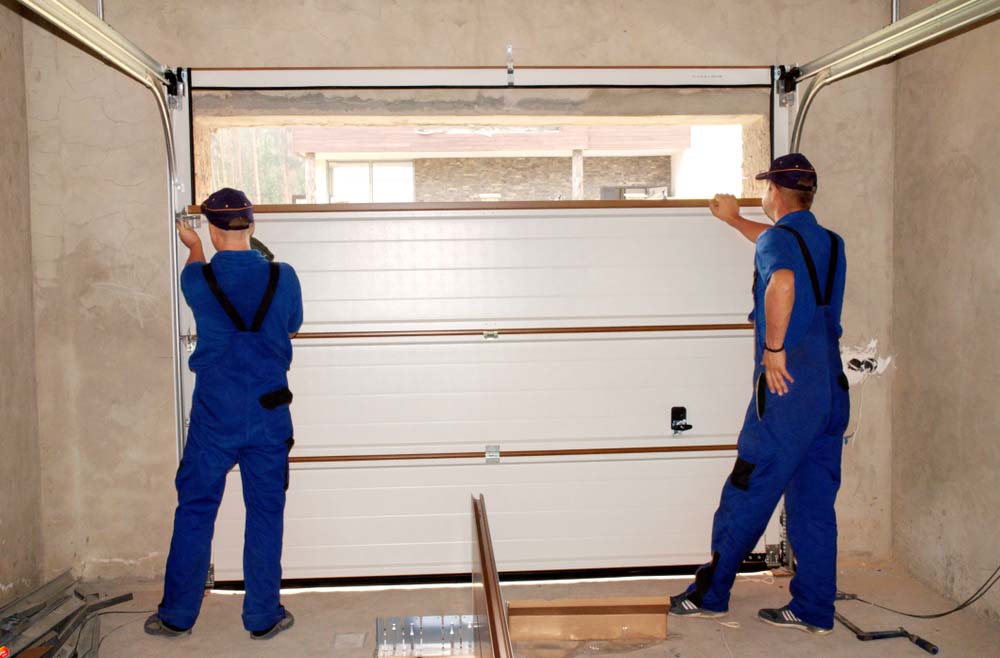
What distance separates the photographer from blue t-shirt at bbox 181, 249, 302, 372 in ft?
11.0

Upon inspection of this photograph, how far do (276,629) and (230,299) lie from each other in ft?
5.21

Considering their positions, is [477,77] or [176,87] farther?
[477,77]

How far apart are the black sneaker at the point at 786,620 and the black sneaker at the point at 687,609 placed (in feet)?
0.62

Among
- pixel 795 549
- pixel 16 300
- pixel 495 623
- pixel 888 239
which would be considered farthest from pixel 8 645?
pixel 888 239

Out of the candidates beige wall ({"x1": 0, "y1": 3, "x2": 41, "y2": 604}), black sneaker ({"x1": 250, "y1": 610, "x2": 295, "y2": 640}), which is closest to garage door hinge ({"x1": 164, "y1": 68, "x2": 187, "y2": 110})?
beige wall ({"x1": 0, "y1": 3, "x2": 41, "y2": 604})

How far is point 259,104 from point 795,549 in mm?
3544

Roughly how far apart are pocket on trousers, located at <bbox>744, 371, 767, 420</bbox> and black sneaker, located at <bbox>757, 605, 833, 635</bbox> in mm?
1002

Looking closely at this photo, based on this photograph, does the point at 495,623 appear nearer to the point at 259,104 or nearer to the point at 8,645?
the point at 8,645

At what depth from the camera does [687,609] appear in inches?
146

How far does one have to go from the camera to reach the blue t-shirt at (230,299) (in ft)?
11.0

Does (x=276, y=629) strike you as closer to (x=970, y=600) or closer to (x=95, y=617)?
(x=95, y=617)

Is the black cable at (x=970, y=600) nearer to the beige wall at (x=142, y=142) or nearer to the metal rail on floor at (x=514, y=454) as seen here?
the metal rail on floor at (x=514, y=454)

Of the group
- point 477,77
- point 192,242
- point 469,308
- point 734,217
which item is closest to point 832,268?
point 734,217

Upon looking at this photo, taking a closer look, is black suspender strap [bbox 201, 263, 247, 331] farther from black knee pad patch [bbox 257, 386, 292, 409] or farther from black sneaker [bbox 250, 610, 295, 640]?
black sneaker [bbox 250, 610, 295, 640]
